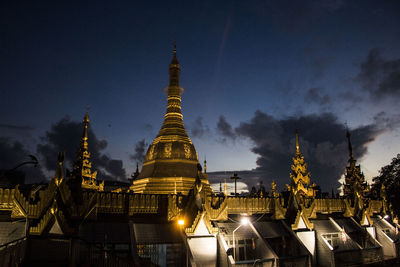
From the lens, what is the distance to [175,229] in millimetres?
17156

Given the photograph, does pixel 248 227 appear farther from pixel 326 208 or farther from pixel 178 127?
pixel 178 127

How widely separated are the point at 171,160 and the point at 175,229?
1532 centimetres

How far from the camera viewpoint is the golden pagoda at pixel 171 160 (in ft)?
98.1

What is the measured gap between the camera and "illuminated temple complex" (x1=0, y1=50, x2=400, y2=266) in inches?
543

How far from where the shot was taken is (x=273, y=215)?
2198cm

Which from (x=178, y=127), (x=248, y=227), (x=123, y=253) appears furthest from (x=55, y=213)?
(x=178, y=127)

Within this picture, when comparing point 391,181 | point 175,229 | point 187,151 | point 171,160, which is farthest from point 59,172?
point 391,181

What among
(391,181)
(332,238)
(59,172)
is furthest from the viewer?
(391,181)

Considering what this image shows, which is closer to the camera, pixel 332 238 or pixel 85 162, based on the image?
pixel 332 238

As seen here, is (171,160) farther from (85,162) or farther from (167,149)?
(85,162)

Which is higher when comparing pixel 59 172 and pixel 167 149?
pixel 167 149

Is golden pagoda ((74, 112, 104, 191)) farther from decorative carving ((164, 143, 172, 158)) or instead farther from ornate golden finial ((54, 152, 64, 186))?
ornate golden finial ((54, 152, 64, 186))

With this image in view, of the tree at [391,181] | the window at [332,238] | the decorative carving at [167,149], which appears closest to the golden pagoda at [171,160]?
the decorative carving at [167,149]

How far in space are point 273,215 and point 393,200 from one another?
25376 millimetres
